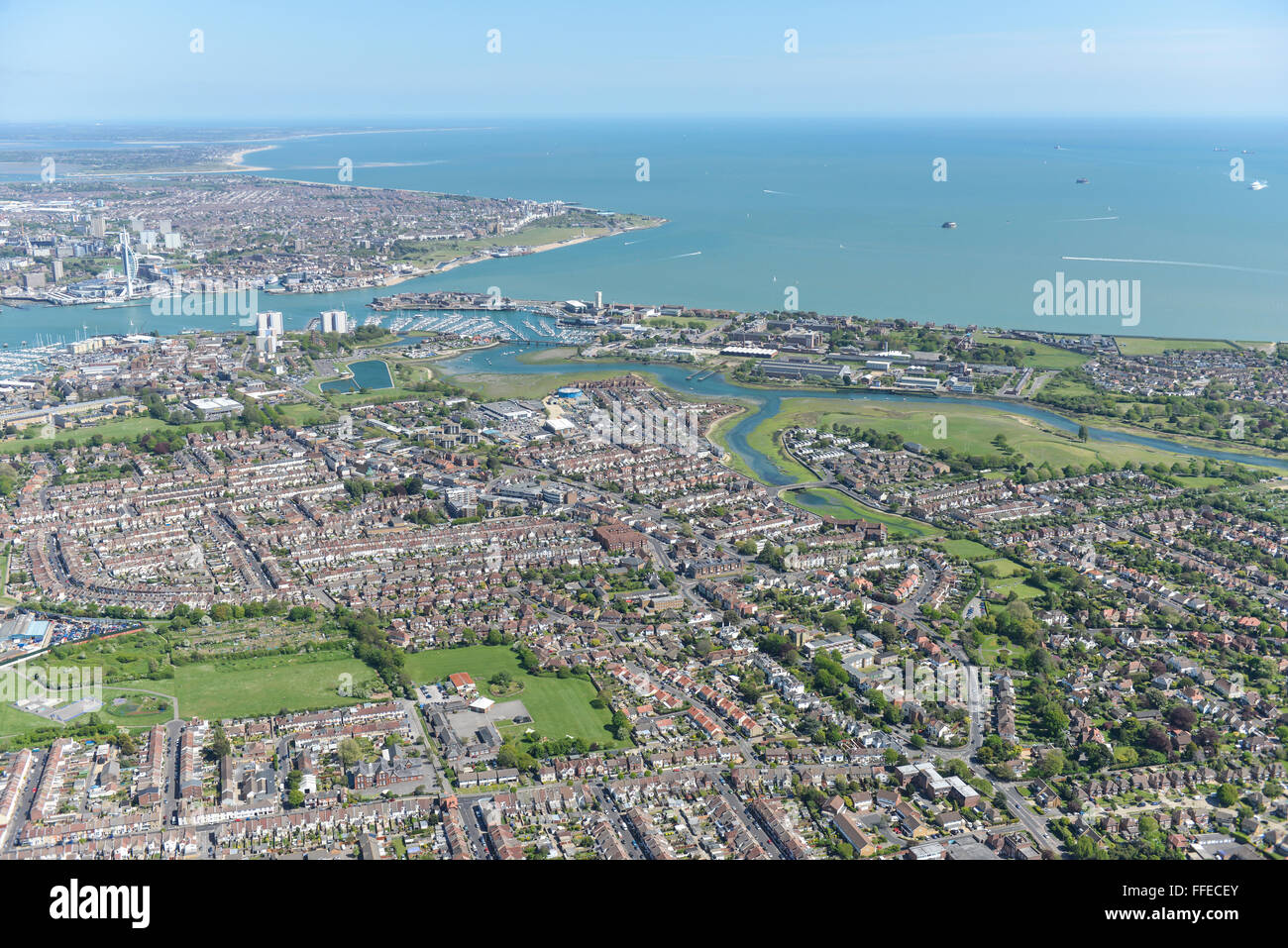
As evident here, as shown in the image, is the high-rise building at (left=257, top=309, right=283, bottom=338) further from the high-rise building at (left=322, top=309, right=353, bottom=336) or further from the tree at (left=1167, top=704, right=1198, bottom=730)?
the tree at (left=1167, top=704, right=1198, bottom=730)

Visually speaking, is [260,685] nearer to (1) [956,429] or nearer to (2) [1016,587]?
(2) [1016,587]

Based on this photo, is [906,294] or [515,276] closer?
[906,294]

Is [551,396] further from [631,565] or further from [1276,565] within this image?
[1276,565]

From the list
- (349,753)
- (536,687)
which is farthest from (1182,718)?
(349,753)

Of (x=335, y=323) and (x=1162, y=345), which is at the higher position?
(x=335, y=323)

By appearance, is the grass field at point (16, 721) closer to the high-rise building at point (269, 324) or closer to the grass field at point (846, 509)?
the grass field at point (846, 509)

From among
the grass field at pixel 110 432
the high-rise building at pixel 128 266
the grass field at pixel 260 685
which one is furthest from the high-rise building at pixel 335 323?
the grass field at pixel 260 685

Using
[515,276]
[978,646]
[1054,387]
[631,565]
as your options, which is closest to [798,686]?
[978,646]
